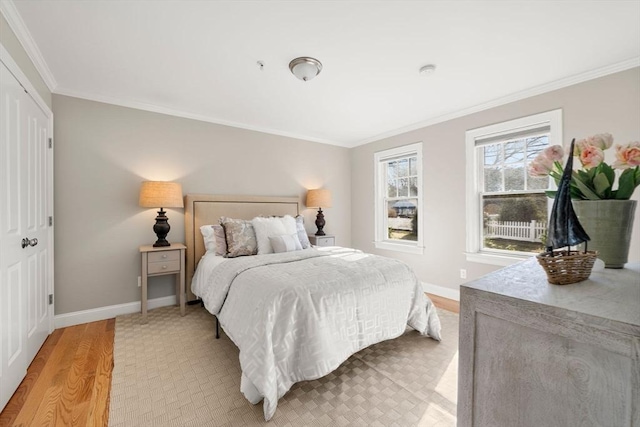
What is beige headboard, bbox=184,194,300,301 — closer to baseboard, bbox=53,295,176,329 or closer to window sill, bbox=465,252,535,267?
baseboard, bbox=53,295,176,329

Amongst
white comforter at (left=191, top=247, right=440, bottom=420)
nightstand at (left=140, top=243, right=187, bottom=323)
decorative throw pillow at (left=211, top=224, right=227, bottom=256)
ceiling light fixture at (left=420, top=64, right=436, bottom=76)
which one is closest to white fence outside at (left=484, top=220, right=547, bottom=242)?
white comforter at (left=191, top=247, right=440, bottom=420)

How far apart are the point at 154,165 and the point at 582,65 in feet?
14.7

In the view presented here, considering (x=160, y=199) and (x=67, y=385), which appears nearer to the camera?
(x=67, y=385)

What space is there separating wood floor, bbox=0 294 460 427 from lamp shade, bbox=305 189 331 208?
287 centimetres

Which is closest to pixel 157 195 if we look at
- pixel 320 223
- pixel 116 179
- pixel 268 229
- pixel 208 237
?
pixel 116 179

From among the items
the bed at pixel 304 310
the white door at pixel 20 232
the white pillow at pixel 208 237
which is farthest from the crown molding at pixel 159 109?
the bed at pixel 304 310

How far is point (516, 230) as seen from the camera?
3.14 m

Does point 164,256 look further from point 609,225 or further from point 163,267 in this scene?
point 609,225

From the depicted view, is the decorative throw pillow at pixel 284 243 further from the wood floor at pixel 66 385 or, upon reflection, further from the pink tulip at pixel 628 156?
the pink tulip at pixel 628 156

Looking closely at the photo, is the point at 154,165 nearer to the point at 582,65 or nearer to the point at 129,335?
the point at 129,335

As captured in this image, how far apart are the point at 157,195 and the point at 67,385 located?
1.75 m

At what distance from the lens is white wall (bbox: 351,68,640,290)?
2402mm

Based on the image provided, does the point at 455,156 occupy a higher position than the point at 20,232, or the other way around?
the point at 455,156

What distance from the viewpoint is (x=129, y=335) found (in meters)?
2.58
